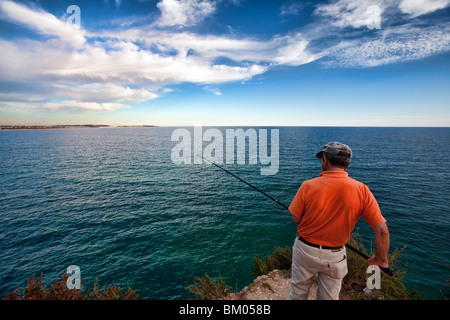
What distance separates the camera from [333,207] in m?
2.80

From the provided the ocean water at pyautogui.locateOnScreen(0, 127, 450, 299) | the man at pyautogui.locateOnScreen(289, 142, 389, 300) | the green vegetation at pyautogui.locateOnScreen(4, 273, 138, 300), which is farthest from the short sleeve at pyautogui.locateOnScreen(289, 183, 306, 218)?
the ocean water at pyautogui.locateOnScreen(0, 127, 450, 299)

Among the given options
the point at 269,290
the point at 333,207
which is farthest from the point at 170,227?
the point at 333,207

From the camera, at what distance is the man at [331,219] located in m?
2.71

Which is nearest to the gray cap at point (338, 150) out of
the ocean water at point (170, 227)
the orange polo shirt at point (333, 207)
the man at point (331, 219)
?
the man at point (331, 219)

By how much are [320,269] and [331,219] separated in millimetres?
897

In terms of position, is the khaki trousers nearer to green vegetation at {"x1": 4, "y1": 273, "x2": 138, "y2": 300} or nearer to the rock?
the rock

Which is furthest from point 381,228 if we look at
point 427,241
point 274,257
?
point 427,241

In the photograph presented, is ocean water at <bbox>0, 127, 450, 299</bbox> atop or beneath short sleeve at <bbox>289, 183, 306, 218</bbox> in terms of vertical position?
beneath

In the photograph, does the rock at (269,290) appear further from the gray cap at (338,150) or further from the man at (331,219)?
the gray cap at (338,150)

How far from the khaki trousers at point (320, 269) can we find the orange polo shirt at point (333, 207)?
187 millimetres

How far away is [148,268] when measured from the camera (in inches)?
457

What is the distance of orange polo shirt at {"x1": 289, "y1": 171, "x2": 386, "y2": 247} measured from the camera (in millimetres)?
2709
